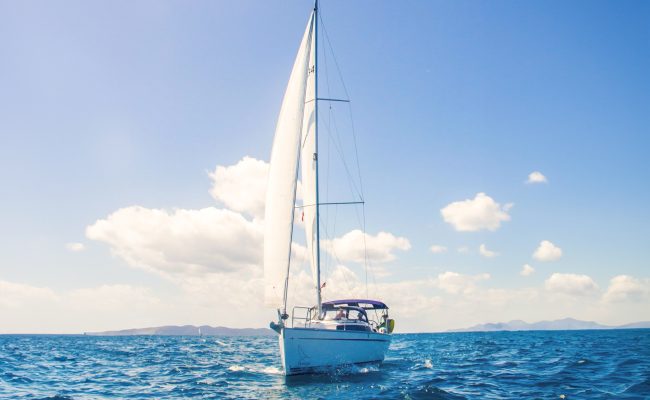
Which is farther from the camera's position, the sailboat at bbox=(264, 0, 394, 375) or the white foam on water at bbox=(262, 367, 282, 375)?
the white foam on water at bbox=(262, 367, 282, 375)

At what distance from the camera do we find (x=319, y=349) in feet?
62.1

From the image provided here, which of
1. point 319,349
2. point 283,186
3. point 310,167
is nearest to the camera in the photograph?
point 319,349

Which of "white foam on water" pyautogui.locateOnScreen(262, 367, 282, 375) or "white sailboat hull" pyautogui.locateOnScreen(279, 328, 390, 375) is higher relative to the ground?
"white sailboat hull" pyautogui.locateOnScreen(279, 328, 390, 375)

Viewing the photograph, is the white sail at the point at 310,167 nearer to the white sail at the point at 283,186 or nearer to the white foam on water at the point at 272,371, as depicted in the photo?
the white sail at the point at 283,186

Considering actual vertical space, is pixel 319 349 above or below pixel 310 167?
below

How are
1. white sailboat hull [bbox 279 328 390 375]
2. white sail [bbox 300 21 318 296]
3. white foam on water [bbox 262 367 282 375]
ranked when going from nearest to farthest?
white sailboat hull [bbox 279 328 390 375] → white foam on water [bbox 262 367 282 375] → white sail [bbox 300 21 318 296]

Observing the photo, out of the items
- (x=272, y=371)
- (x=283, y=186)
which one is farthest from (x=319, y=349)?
(x=283, y=186)

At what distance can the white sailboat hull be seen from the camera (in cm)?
1820

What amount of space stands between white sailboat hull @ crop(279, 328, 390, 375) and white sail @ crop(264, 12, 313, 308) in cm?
176

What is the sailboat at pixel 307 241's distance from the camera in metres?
18.7

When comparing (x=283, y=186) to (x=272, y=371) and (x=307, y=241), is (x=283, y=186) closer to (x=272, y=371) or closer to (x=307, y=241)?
(x=307, y=241)

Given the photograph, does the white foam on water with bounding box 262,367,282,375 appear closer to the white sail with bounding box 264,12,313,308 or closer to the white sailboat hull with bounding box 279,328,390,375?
the white sailboat hull with bounding box 279,328,390,375

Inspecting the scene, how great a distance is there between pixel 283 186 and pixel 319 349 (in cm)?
781

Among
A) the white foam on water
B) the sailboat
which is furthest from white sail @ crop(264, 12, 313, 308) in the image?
the white foam on water
